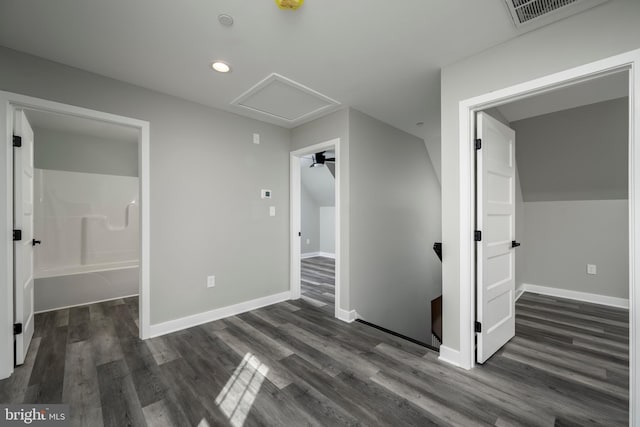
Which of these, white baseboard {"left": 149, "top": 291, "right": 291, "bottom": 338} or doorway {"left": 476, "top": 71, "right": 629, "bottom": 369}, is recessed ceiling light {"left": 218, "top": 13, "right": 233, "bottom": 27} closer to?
doorway {"left": 476, "top": 71, "right": 629, "bottom": 369}

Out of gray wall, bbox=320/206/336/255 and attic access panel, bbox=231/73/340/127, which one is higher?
attic access panel, bbox=231/73/340/127

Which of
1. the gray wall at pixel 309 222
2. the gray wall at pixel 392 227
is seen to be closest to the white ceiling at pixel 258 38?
the gray wall at pixel 392 227

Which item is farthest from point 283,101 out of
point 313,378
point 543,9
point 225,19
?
point 313,378

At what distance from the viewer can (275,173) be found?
3648mm

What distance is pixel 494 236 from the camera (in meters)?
2.27

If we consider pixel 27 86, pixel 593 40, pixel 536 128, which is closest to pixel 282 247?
pixel 27 86

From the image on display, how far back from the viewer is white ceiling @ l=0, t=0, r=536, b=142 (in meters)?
1.60

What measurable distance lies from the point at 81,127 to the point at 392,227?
183 inches

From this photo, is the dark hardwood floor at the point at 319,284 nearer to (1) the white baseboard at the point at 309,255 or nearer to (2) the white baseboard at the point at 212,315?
(1) the white baseboard at the point at 309,255

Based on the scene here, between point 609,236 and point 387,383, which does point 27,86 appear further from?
point 609,236

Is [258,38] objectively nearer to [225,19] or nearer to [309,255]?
[225,19]

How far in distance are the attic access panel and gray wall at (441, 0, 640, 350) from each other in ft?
4.23

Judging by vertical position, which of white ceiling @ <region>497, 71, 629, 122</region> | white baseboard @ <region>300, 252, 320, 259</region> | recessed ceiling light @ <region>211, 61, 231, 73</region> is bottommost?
white baseboard @ <region>300, 252, 320, 259</region>

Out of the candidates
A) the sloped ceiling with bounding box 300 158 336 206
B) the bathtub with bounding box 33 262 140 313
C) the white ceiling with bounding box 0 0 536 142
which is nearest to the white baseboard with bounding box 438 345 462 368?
the white ceiling with bounding box 0 0 536 142
